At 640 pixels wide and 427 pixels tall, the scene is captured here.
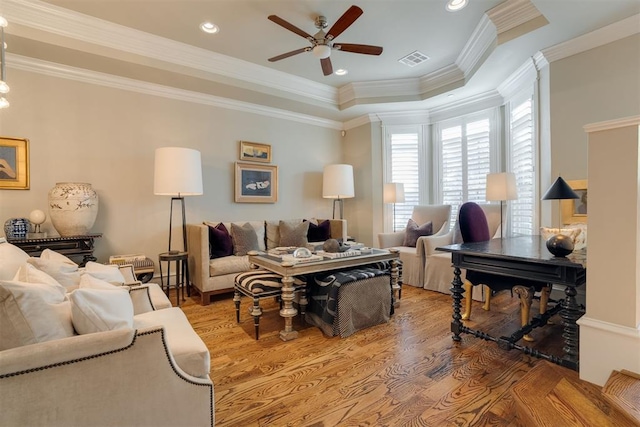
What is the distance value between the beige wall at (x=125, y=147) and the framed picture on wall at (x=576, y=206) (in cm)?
373

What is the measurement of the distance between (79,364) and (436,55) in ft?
14.6

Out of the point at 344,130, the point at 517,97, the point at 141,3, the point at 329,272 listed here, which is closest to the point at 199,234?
the point at 329,272

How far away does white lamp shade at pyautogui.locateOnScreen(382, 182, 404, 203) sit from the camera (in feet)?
16.4

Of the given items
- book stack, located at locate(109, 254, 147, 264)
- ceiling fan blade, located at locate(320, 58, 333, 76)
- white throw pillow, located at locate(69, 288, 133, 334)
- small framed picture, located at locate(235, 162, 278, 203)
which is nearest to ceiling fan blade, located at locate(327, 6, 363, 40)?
ceiling fan blade, located at locate(320, 58, 333, 76)

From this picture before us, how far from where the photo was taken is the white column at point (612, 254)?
1451 mm

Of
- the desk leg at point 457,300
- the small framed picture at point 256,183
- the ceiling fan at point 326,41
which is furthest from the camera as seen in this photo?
the small framed picture at point 256,183

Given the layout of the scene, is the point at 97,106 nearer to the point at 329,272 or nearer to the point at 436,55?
the point at 329,272

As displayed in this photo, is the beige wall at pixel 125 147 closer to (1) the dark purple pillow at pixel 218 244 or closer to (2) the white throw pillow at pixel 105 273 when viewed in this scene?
(1) the dark purple pillow at pixel 218 244

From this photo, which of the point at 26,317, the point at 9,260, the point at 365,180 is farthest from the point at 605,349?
the point at 365,180

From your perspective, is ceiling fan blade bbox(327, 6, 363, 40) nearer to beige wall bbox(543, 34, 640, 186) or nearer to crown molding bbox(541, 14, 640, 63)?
crown molding bbox(541, 14, 640, 63)

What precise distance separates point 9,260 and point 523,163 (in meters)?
4.95

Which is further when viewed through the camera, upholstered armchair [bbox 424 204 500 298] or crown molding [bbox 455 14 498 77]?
upholstered armchair [bbox 424 204 500 298]

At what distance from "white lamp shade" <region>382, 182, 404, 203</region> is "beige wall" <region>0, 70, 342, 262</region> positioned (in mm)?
1700

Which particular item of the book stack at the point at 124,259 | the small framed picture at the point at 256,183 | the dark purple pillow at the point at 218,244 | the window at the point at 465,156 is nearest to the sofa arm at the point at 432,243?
the window at the point at 465,156
